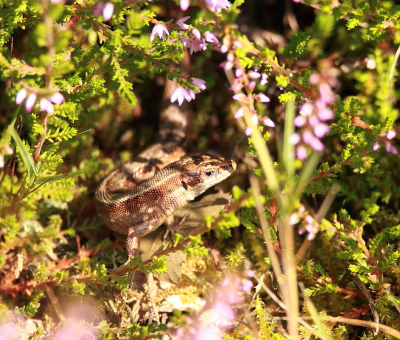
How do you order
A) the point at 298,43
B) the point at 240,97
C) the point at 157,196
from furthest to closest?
1. the point at 157,196
2. the point at 298,43
3. the point at 240,97

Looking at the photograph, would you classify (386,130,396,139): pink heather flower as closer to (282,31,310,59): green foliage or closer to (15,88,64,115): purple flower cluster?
(282,31,310,59): green foliage

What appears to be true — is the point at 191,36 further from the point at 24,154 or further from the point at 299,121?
the point at 24,154

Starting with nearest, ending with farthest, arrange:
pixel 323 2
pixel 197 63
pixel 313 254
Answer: pixel 323 2 → pixel 313 254 → pixel 197 63

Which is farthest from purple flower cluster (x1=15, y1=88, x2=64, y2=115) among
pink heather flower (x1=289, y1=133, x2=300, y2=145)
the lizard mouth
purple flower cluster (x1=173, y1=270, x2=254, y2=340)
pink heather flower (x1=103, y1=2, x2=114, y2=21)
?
the lizard mouth

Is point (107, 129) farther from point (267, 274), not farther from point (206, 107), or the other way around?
point (267, 274)

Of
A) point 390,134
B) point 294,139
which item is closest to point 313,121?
point 294,139

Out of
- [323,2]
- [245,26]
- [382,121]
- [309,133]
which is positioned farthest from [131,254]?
[245,26]
